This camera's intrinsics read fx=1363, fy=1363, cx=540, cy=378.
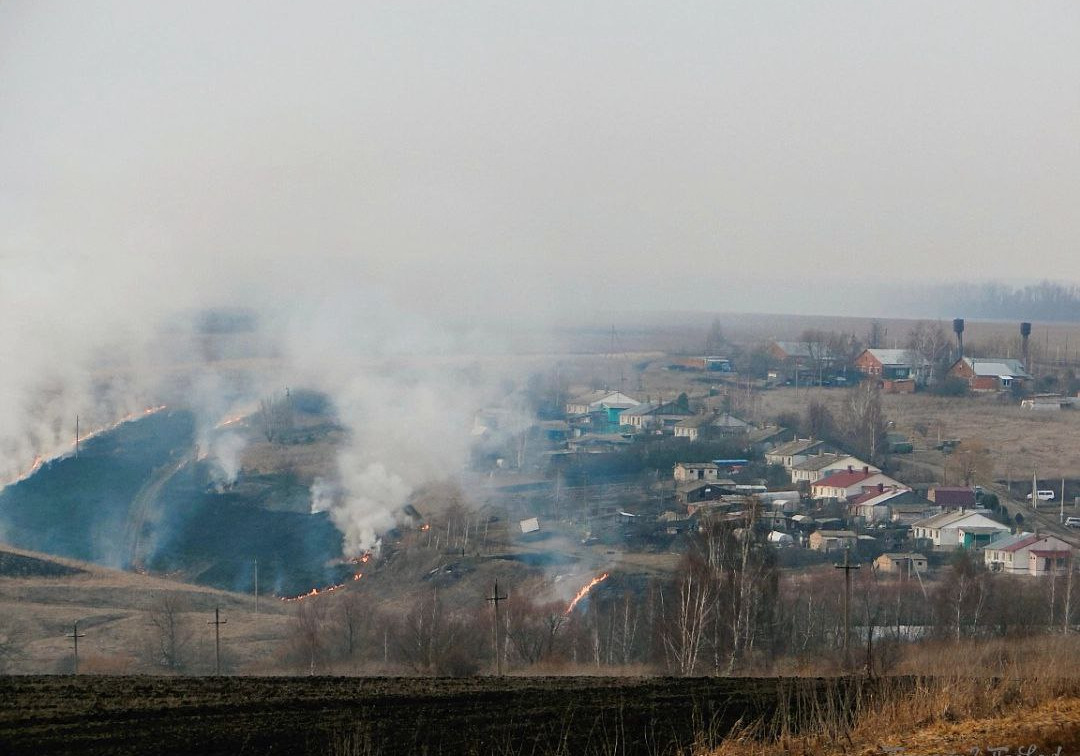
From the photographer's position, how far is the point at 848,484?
65.4 m

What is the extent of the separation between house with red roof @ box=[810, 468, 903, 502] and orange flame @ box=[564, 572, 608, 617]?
1995 cm

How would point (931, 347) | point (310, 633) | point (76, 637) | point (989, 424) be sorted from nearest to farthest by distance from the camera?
point (76, 637), point (310, 633), point (989, 424), point (931, 347)

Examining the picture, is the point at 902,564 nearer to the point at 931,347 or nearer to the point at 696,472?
the point at 696,472

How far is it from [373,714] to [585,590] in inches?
1099

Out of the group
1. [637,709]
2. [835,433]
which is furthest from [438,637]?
[835,433]

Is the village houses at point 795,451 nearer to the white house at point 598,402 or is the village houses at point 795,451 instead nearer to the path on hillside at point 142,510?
the white house at point 598,402

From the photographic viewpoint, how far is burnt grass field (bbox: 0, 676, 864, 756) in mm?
16219

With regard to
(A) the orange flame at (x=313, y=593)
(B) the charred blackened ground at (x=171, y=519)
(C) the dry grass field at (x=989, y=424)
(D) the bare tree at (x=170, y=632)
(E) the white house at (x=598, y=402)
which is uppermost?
(E) the white house at (x=598, y=402)

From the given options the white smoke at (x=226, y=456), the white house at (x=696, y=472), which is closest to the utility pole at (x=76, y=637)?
the white smoke at (x=226, y=456)

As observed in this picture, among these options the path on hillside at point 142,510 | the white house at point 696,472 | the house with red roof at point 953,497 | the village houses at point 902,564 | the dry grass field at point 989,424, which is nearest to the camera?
the village houses at point 902,564

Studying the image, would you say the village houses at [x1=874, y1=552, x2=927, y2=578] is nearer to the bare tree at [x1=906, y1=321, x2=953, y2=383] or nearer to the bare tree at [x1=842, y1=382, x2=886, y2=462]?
the bare tree at [x1=842, y1=382, x2=886, y2=462]

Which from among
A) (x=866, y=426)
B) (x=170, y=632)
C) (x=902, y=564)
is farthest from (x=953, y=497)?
(x=170, y=632)

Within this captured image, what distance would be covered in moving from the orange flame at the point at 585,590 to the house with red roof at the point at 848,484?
65.5 feet

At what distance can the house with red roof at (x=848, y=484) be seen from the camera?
6462 cm
